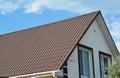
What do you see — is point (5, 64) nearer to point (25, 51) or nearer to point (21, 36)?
point (25, 51)

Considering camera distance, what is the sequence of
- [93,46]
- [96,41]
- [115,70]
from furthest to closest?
[96,41] → [93,46] → [115,70]

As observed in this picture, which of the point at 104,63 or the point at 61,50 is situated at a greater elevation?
the point at 61,50

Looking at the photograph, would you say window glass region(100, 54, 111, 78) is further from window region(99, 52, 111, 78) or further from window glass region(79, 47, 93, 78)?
window glass region(79, 47, 93, 78)

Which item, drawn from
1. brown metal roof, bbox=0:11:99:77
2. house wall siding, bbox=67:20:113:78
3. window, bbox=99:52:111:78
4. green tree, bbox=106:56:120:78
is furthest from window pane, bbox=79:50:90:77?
green tree, bbox=106:56:120:78

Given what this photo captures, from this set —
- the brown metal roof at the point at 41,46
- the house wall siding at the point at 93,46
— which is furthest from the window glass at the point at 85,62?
the brown metal roof at the point at 41,46

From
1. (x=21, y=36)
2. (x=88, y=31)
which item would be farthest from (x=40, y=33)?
(x=88, y=31)

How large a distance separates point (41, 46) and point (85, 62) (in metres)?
2.84

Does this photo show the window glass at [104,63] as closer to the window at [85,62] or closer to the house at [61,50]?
the house at [61,50]

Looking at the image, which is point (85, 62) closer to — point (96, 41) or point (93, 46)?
point (93, 46)

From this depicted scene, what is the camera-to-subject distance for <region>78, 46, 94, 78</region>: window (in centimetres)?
2223

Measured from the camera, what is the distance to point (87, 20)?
2361 centimetres

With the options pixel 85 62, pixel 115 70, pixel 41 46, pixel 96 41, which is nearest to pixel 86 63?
pixel 85 62

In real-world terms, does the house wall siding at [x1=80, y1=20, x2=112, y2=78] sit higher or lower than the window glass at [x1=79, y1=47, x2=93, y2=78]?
higher

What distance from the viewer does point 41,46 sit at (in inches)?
900
